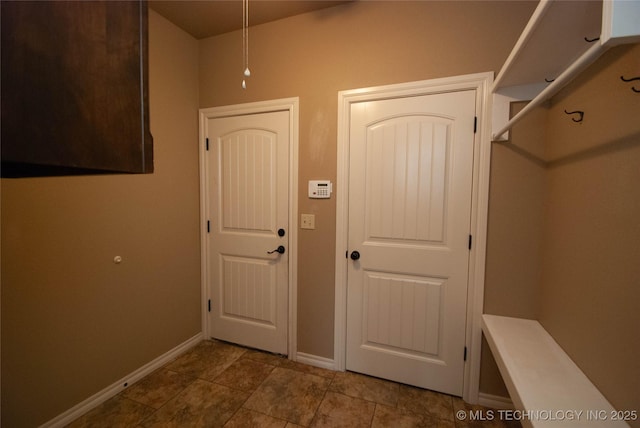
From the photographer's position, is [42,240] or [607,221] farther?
[42,240]

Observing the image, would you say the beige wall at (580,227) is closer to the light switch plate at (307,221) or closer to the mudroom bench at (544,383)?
the mudroom bench at (544,383)

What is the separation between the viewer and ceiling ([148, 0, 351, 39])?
1.87m

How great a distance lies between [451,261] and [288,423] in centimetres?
142

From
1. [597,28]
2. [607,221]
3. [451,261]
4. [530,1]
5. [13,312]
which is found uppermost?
[530,1]

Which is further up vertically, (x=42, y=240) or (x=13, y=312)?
(x=42, y=240)

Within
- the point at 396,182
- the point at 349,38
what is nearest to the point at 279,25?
the point at 349,38

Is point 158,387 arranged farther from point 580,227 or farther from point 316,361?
point 580,227

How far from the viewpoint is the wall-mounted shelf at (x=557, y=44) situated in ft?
2.10

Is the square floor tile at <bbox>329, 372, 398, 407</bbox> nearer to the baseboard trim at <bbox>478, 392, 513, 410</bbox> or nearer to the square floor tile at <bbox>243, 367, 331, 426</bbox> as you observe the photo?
the square floor tile at <bbox>243, 367, 331, 426</bbox>

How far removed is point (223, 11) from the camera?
6.44 feet

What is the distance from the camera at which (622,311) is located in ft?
3.08

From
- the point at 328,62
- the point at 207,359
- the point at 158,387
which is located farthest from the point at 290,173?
the point at 158,387

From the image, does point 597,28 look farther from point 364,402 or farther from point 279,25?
point 364,402

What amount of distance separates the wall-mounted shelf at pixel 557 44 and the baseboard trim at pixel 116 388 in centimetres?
282
